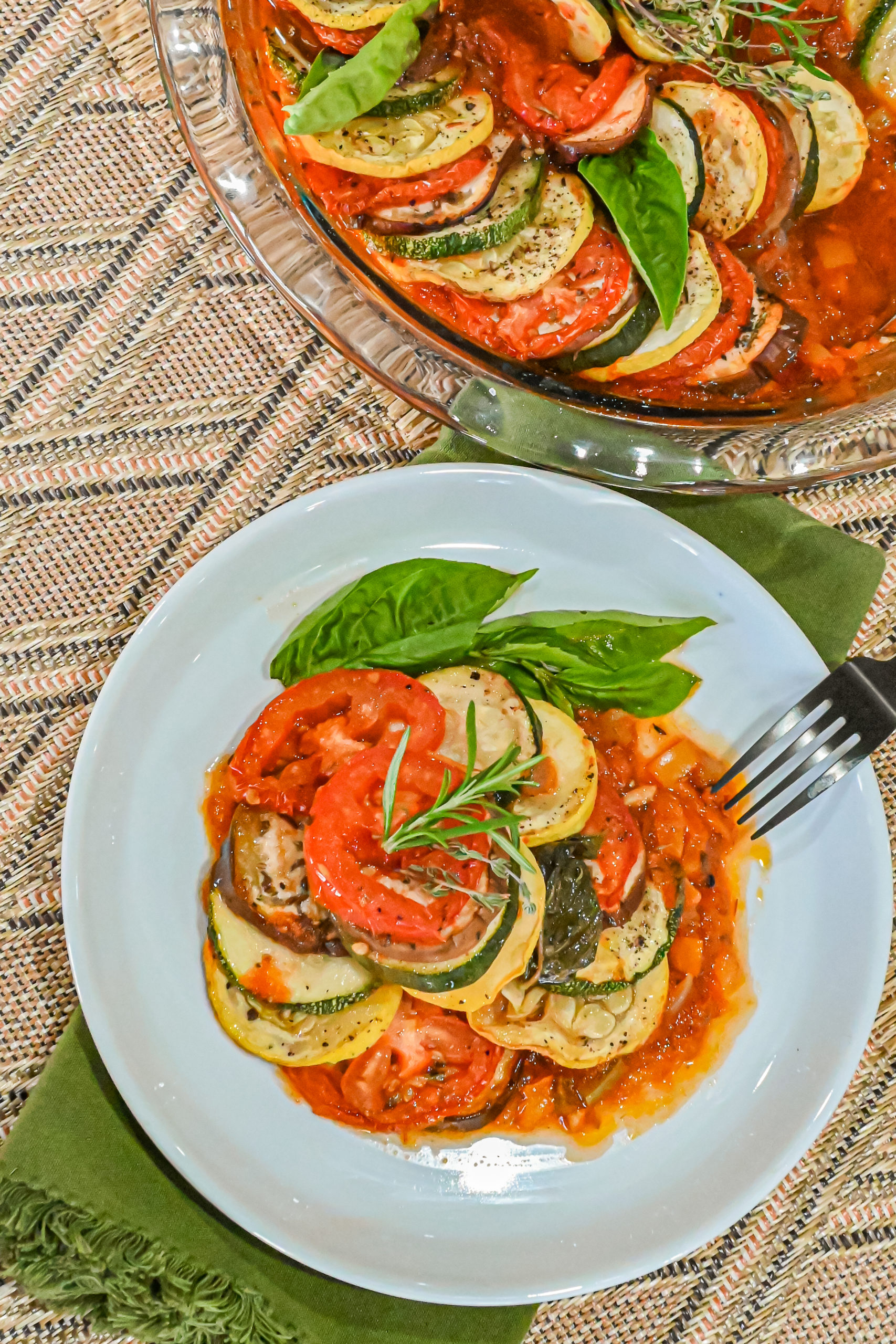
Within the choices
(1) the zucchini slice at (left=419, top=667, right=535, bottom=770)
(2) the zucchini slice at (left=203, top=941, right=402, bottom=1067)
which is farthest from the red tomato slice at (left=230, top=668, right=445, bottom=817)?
(2) the zucchini slice at (left=203, top=941, right=402, bottom=1067)

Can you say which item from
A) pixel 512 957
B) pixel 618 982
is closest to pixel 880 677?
pixel 618 982

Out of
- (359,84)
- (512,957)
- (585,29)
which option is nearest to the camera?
(359,84)

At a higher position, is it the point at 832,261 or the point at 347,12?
the point at 347,12

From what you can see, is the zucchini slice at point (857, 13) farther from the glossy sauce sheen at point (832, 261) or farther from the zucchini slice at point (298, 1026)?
the zucchini slice at point (298, 1026)

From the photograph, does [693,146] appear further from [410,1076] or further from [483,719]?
[410,1076]

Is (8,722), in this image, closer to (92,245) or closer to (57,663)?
(57,663)

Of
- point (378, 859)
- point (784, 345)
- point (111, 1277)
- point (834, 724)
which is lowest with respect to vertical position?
point (111, 1277)

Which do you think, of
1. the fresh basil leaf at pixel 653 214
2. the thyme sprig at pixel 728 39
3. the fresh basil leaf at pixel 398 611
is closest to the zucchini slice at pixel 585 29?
the thyme sprig at pixel 728 39
